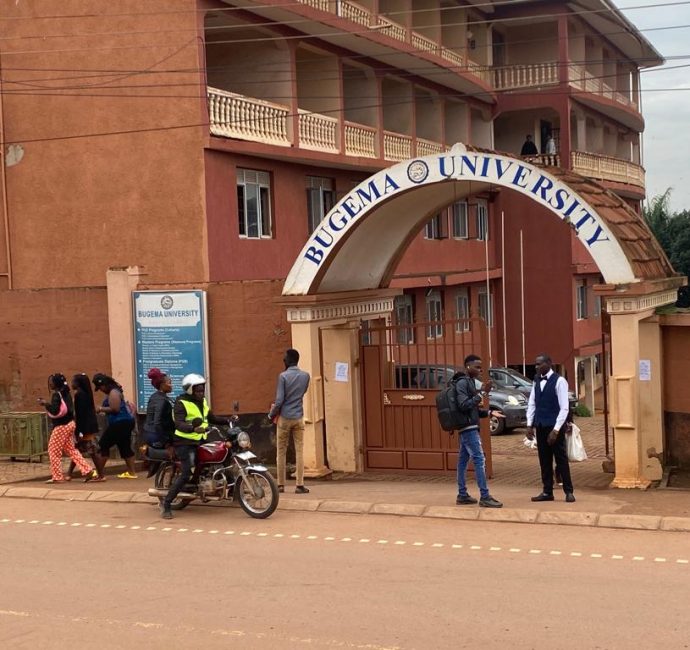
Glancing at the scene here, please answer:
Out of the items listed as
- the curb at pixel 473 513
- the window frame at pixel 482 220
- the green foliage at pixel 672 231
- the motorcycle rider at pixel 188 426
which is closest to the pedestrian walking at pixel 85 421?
the curb at pixel 473 513

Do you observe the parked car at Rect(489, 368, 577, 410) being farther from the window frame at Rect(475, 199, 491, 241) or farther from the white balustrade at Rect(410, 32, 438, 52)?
the white balustrade at Rect(410, 32, 438, 52)

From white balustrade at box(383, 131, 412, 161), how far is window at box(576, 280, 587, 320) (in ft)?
32.7

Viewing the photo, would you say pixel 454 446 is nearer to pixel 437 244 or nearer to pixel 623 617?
pixel 623 617

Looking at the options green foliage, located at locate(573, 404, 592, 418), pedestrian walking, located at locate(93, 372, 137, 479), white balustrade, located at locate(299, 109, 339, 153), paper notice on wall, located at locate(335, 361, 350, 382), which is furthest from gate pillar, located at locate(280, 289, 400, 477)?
green foliage, located at locate(573, 404, 592, 418)

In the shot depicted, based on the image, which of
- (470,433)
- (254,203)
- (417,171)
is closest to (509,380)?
(254,203)

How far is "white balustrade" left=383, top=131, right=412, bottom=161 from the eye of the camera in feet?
86.0

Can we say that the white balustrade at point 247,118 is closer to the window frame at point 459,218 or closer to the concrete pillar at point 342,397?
the concrete pillar at point 342,397

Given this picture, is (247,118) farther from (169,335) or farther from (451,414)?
(451,414)

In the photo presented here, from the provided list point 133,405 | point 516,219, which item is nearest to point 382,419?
point 133,405

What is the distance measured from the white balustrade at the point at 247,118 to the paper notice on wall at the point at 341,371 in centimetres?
662

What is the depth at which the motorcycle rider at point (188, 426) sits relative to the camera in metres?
11.4

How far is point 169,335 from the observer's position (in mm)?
16359

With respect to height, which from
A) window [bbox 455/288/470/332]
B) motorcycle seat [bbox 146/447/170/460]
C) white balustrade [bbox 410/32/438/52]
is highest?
white balustrade [bbox 410/32/438/52]

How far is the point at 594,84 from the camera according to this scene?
36781 mm
